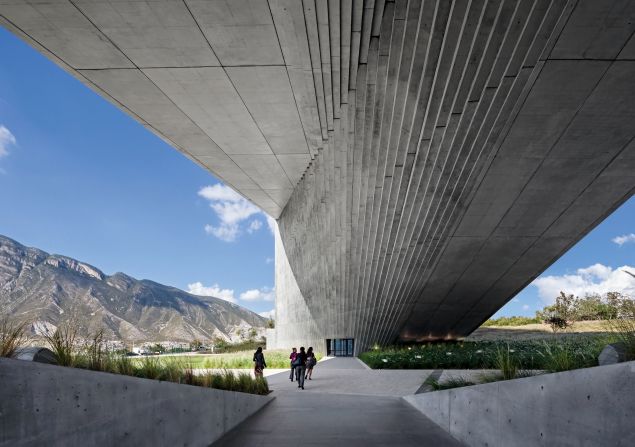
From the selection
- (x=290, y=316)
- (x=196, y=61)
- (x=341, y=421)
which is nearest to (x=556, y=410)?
(x=341, y=421)

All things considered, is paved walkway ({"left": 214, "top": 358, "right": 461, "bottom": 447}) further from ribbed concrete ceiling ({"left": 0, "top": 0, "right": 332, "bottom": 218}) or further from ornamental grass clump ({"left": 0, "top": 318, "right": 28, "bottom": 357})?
ribbed concrete ceiling ({"left": 0, "top": 0, "right": 332, "bottom": 218})

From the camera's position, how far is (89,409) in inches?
123

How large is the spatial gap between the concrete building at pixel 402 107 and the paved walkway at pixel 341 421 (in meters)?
6.10

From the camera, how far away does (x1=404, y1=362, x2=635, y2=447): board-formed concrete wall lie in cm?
308

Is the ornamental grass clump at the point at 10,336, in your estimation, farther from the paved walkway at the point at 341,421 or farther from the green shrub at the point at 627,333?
the green shrub at the point at 627,333

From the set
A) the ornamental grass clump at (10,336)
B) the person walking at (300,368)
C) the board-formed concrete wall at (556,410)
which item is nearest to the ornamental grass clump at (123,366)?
the ornamental grass clump at (10,336)


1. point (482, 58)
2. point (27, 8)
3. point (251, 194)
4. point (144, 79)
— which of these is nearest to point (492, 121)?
point (482, 58)

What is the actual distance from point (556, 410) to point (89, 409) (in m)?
3.47

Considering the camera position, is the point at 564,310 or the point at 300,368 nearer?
the point at 300,368

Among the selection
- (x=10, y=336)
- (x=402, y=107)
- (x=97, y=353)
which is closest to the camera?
(x=10, y=336)

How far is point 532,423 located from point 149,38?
10575 mm

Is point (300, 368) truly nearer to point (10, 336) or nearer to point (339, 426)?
point (339, 426)

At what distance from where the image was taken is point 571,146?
1191 cm

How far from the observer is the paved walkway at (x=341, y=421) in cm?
602
